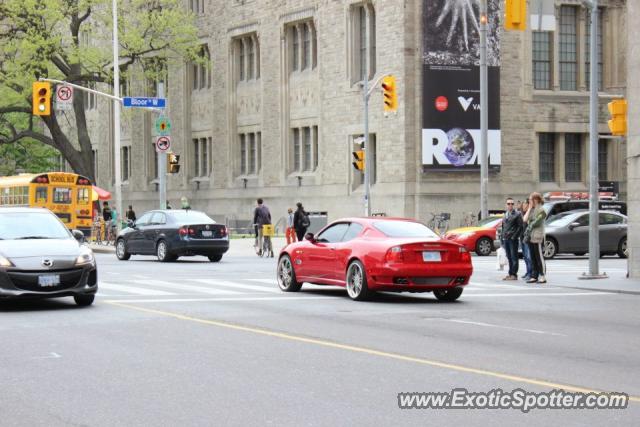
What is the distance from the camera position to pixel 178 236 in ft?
108

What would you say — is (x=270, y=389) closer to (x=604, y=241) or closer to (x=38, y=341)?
(x=38, y=341)

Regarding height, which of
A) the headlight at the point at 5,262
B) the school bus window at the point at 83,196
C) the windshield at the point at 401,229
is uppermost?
the school bus window at the point at 83,196

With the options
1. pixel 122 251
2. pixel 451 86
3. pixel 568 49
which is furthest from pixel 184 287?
pixel 568 49

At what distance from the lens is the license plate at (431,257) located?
62.0 feet

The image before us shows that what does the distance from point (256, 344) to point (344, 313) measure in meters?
4.20

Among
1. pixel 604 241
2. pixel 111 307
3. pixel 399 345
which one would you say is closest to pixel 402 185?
pixel 604 241

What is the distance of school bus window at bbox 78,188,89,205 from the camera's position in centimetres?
5172

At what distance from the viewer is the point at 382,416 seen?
8.39 meters

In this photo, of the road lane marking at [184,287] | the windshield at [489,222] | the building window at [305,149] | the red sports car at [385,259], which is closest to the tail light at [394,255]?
the red sports car at [385,259]

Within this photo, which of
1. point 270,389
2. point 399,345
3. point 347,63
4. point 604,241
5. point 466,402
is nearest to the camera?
point 466,402

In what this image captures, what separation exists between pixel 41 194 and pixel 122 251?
52.2ft

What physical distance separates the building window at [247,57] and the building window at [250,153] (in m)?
3.08

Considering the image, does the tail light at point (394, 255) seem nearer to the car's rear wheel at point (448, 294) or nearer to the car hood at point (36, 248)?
the car's rear wheel at point (448, 294)

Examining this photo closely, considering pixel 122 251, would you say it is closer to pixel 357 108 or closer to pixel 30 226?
pixel 30 226
